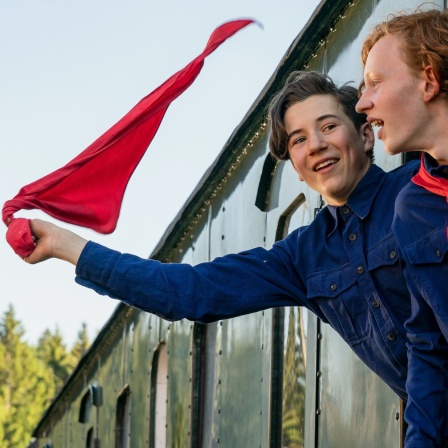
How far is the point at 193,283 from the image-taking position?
390 cm

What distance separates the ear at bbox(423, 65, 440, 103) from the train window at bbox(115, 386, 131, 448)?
380 inches

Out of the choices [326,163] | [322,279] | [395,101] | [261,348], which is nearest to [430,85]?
[395,101]

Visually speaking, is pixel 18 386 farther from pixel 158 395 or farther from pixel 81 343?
pixel 158 395

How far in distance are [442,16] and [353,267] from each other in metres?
0.82

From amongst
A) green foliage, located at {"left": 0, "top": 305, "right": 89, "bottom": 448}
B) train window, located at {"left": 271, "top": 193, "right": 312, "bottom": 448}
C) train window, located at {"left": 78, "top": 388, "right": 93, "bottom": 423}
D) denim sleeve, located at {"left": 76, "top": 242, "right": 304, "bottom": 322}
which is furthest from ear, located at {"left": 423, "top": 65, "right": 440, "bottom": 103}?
green foliage, located at {"left": 0, "top": 305, "right": 89, "bottom": 448}

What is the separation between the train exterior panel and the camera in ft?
16.5

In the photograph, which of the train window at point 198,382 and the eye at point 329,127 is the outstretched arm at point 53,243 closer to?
the eye at point 329,127

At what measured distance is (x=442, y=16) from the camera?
3.29 meters

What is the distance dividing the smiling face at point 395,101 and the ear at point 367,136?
0.66 metres

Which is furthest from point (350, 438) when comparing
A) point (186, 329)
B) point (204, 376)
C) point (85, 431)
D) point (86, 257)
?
point (85, 431)

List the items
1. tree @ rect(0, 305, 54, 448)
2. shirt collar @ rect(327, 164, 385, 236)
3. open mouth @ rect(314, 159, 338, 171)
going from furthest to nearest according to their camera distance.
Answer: tree @ rect(0, 305, 54, 448)
open mouth @ rect(314, 159, 338, 171)
shirt collar @ rect(327, 164, 385, 236)

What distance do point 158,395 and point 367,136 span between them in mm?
7437

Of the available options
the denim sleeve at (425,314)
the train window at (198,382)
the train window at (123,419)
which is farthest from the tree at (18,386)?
the denim sleeve at (425,314)

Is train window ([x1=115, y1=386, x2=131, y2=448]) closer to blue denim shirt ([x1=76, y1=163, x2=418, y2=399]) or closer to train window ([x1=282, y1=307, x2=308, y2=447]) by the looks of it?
train window ([x1=282, y1=307, x2=308, y2=447])
